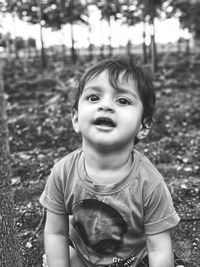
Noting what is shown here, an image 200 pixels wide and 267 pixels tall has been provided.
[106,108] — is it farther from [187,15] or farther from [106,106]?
[187,15]

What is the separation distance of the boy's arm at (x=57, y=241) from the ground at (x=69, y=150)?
547 mm

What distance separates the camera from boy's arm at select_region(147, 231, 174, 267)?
1569 millimetres

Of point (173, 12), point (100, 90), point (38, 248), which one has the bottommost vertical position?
point (38, 248)

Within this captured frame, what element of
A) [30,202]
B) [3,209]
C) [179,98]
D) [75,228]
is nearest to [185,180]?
[30,202]

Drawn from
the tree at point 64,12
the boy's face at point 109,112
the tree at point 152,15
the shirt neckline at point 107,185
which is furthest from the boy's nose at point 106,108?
the tree at point 64,12

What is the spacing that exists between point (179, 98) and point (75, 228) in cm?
690

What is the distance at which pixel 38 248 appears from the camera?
2.39 metres

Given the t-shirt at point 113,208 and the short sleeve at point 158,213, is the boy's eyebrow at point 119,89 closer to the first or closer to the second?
the t-shirt at point 113,208

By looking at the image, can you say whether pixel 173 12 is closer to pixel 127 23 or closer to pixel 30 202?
pixel 127 23

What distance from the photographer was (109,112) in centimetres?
150

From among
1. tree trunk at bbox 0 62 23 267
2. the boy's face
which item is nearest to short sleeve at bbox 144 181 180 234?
the boy's face

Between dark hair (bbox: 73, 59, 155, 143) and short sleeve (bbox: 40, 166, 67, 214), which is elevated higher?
dark hair (bbox: 73, 59, 155, 143)

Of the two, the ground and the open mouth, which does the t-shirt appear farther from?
the ground

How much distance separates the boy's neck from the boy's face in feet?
0.17
